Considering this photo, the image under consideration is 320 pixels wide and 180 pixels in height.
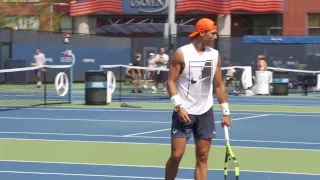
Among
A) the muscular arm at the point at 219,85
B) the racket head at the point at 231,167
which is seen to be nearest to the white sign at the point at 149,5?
the muscular arm at the point at 219,85

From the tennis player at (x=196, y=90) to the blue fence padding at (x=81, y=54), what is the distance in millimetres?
33430

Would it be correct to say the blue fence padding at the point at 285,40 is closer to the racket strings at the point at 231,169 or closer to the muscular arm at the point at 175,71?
the muscular arm at the point at 175,71

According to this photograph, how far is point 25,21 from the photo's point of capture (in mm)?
62781

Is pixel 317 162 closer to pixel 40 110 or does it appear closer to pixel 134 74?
pixel 40 110

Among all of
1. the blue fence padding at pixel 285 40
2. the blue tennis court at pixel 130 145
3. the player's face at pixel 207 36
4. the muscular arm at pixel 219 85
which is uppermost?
the blue fence padding at pixel 285 40

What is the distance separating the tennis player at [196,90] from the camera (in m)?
9.09

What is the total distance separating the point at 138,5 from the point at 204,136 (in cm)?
4919

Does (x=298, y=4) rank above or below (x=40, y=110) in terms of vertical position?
above

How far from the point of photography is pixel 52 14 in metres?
61.3

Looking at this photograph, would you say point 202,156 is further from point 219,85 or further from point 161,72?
point 161,72

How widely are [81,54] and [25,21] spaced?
18.2 m

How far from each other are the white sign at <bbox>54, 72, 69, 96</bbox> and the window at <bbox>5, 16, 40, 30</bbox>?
32.4 metres

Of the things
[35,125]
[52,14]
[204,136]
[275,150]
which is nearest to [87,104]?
[35,125]

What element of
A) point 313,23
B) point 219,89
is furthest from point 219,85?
point 313,23
